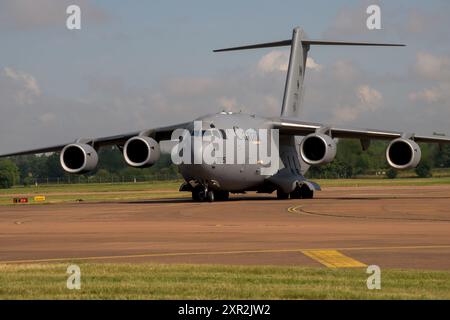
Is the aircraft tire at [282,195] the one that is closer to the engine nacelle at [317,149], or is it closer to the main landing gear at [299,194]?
the main landing gear at [299,194]

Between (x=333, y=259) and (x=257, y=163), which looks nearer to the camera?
(x=333, y=259)

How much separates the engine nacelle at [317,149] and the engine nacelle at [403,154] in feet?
8.10

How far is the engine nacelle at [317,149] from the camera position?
125 feet

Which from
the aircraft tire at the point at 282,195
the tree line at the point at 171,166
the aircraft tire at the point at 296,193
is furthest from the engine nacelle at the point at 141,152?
the tree line at the point at 171,166

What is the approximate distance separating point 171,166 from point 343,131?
3373cm

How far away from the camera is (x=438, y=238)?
1836cm

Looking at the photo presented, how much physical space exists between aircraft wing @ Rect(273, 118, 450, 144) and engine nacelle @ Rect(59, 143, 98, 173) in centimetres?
848

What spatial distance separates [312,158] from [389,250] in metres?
22.8

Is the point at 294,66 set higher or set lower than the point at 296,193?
→ higher

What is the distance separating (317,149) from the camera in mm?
38875

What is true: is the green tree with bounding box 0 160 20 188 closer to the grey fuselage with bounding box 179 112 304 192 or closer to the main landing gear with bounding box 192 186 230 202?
the main landing gear with bounding box 192 186 230 202
